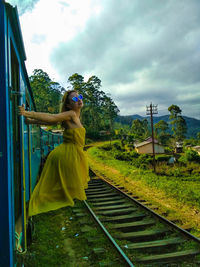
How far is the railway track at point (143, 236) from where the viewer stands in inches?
146

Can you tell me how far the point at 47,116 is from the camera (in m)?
1.97

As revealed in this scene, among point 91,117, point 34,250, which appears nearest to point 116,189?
point 34,250

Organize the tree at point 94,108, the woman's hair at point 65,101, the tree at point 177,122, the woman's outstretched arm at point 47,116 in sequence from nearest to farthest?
the woman's outstretched arm at point 47,116 → the woman's hair at point 65,101 → the tree at point 94,108 → the tree at point 177,122

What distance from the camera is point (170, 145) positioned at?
197 feet

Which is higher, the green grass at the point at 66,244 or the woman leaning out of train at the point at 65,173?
the woman leaning out of train at the point at 65,173

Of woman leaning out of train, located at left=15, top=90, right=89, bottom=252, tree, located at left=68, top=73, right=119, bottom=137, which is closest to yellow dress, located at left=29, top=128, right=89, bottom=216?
woman leaning out of train, located at left=15, top=90, right=89, bottom=252

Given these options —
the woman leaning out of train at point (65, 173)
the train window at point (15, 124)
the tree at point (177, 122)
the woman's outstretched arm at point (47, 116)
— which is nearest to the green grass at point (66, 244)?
the train window at point (15, 124)

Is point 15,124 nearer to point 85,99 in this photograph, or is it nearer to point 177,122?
point 85,99

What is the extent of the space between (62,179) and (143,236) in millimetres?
3298

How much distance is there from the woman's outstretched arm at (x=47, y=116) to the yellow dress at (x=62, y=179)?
0.16 m

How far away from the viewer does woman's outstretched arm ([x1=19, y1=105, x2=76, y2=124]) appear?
1.85m

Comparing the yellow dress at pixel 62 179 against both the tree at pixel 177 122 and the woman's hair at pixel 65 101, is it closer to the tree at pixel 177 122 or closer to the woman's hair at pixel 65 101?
the woman's hair at pixel 65 101

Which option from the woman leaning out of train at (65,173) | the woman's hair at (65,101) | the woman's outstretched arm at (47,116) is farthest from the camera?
the woman's hair at (65,101)

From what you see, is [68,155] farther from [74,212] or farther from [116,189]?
[116,189]
